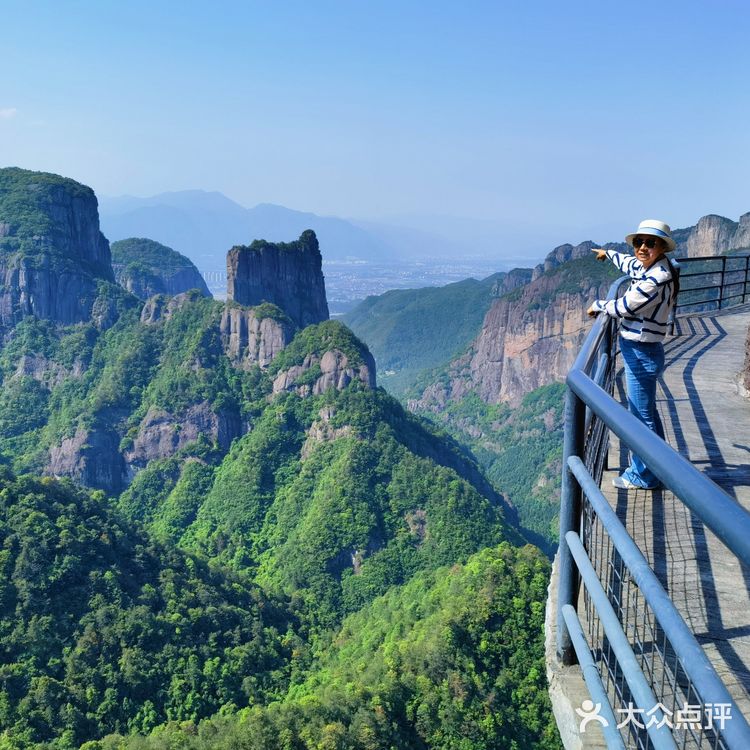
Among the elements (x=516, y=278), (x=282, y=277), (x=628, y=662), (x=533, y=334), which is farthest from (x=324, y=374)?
(x=516, y=278)

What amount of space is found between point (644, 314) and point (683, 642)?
3.90m

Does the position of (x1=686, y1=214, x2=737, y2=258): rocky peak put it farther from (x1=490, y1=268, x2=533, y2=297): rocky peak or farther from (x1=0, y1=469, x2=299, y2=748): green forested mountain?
(x1=0, y1=469, x2=299, y2=748): green forested mountain

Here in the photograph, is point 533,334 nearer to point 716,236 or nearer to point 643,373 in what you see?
point 716,236

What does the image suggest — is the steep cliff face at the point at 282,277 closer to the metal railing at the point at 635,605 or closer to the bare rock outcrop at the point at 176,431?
the bare rock outcrop at the point at 176,431

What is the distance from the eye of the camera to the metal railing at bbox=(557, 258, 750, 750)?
1955 millimetres

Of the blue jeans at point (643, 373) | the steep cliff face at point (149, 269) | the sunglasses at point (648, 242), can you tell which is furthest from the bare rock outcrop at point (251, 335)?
the sunglasses at point (648, 242)

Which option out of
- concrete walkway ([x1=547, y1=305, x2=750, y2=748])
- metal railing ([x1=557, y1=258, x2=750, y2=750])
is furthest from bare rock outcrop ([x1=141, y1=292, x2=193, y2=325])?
metal railing ([x1=557, y1=258, x2=750, y2=750])

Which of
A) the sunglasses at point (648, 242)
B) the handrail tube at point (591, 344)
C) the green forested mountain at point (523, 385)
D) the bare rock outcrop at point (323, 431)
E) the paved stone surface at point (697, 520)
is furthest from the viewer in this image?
the green forested mountain at point (523, 385)

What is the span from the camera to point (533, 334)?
360 ft

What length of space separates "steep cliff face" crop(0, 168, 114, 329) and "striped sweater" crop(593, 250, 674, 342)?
9094 centimetres

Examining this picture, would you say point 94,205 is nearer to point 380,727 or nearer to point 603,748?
point 380,727

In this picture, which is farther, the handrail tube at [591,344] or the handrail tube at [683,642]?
the handrail tube at [591,344]

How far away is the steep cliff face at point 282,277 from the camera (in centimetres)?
7556

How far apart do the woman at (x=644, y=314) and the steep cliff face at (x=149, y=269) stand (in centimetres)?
12989
